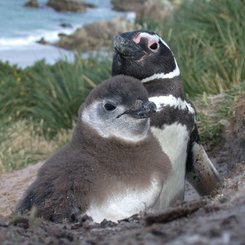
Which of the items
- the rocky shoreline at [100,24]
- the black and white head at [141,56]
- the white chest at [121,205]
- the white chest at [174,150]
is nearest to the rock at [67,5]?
the rocky shoreline at [100,24]

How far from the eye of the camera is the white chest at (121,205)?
3.99 metres

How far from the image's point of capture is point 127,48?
16.0ft

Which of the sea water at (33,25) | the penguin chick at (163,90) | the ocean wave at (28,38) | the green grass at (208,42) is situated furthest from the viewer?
the ocean wave at (28,38)

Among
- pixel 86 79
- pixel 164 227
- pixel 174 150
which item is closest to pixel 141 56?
pixel 174 150

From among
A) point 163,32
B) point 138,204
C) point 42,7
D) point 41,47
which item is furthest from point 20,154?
point 42,7

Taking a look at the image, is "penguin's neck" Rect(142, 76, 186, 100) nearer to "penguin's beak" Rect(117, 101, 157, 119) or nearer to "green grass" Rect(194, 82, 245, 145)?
"penguin's beak" Rect(117, 101, 157, 119)

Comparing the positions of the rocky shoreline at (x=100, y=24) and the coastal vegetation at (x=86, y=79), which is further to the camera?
the rocky shoreline at (x=100, y=24)

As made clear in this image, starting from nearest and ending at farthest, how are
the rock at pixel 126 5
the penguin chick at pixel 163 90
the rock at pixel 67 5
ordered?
the penguin chick at pixel 163 90 → the rock at pixel 126 5 → the rock at pixel 67 5

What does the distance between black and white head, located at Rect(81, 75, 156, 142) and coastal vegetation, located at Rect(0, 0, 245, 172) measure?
8.81 feet

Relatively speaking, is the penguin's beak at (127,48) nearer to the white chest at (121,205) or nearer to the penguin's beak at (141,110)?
the penguin's beak at (141,110)

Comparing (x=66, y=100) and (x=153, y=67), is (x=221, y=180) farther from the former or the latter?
(x=66, y=100)

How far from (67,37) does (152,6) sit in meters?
6.29

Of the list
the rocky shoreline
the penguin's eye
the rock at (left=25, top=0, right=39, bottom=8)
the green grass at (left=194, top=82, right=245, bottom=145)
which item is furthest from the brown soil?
the rock at (left=25, top=0, right=39, bottom=8)

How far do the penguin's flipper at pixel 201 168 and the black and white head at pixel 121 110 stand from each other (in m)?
0.97
